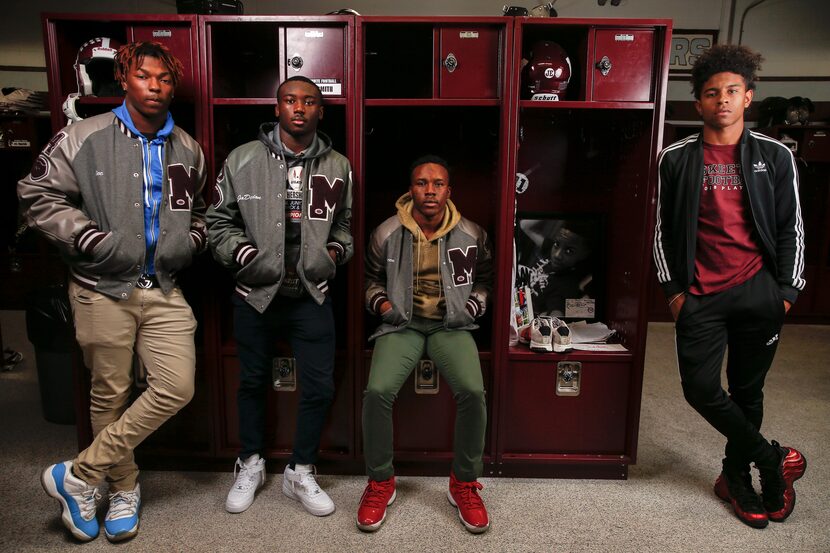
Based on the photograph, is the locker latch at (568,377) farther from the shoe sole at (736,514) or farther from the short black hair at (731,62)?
the short black hair at (731,62)

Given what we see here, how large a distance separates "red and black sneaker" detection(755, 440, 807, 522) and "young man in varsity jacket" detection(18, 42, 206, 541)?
218 centimetres

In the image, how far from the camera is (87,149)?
188cm

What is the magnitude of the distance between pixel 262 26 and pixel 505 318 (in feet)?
5.01

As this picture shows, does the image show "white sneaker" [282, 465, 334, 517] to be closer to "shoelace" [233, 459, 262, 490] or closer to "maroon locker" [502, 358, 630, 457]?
"shoelace" [233, 459, 262, 490]

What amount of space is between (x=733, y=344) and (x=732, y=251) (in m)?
0.36

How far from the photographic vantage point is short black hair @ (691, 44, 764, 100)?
193cm

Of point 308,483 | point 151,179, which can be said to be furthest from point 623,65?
point 308,483

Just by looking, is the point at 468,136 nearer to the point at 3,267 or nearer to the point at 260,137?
the point at 260,137

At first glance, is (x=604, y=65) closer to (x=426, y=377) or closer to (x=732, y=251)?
(x=732, y=251)

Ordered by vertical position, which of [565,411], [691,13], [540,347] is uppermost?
[691,13]

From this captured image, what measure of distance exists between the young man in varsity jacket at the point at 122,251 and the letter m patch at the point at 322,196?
0.44 metres

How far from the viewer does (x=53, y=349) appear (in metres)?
2.83

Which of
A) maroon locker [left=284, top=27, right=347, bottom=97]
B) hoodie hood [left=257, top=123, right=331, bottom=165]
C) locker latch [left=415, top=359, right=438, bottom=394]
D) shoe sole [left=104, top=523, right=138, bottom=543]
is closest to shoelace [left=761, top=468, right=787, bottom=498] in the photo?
locker latch [left=415, top=359, right=438, bottom=394]

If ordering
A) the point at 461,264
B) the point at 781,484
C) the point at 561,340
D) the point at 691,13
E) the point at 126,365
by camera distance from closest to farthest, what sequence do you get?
the point at 126,365
the point at 781,484
the point at 461,264
the point at 561,340
the point at 691,13
